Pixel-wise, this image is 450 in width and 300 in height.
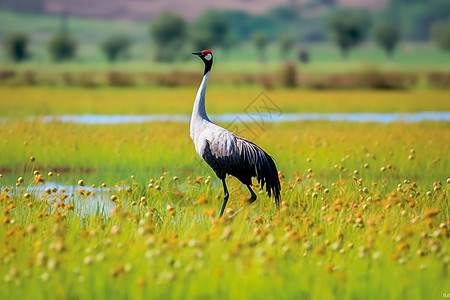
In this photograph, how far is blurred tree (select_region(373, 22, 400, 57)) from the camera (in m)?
158

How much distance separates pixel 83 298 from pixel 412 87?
5007 cm

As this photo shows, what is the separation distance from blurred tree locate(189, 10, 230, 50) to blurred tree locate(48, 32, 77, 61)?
2857 cm

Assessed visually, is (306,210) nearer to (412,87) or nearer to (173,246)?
(173,246)

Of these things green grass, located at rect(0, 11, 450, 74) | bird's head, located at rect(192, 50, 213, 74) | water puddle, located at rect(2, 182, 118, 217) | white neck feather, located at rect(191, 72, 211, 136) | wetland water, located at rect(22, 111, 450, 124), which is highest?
green grass, located at rect(0, 11, 450, 74)

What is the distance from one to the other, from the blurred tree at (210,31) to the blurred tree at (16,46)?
1501 inches

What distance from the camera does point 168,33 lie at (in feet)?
497

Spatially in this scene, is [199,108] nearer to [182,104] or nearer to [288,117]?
[288,117]

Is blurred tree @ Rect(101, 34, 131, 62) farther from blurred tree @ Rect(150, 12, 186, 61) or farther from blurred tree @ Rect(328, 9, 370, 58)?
blurred tree @ Rect(328, 9, 370, 58)

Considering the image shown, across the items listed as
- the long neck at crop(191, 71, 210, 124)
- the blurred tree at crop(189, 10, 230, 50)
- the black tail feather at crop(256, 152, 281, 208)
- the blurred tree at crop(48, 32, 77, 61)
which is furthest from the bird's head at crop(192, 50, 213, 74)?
the blurred tree at crop(189, 10, 230, 50)

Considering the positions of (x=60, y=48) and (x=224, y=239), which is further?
(x=60, y=48)

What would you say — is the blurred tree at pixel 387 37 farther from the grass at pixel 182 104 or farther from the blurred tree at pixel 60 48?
the grass at pixel 182 104

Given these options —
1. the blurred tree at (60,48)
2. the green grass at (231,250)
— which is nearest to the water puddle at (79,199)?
the green grass at (231,250)

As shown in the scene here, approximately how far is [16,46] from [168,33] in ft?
117

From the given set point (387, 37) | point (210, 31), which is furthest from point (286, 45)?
point (387, 37)
